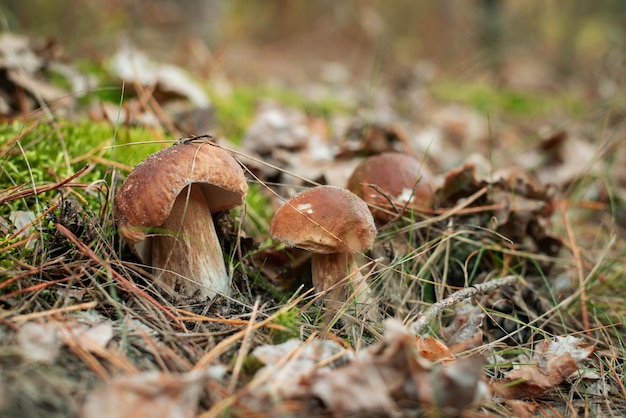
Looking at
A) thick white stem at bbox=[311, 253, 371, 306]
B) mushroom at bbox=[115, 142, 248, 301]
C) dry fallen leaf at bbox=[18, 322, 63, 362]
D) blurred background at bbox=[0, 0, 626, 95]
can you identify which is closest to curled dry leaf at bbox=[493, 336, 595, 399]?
thick white stem at bbox=[311, 253, 371, 306]

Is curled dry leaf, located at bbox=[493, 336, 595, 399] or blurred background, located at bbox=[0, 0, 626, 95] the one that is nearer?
curled dry leaf, located at bbox=[493, 336, 595, 399]

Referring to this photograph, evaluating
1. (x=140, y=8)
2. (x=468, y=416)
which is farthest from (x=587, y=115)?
(x=140, y=8)

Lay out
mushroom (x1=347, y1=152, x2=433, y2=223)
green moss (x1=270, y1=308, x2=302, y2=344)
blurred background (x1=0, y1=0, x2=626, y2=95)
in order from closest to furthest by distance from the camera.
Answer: green moss (x1=270, y1=308, x2=302, y2=344) → mushroom (x1=347, y1=152, x2=433, y2=223) → blurred background (x1=0, y1=0, x2=626, y2=95)

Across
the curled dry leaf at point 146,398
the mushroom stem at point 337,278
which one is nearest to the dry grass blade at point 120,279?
the curled dry leaf at point 146,398

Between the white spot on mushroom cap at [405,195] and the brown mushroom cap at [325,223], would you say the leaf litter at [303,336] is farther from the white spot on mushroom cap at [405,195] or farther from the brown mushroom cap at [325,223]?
the brown mushroom cap at [325,223]

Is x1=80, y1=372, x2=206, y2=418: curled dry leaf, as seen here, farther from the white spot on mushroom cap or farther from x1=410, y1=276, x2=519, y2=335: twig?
the white spot on mushroom cap

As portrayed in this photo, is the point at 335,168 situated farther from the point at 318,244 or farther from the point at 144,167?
the point at 144,167
